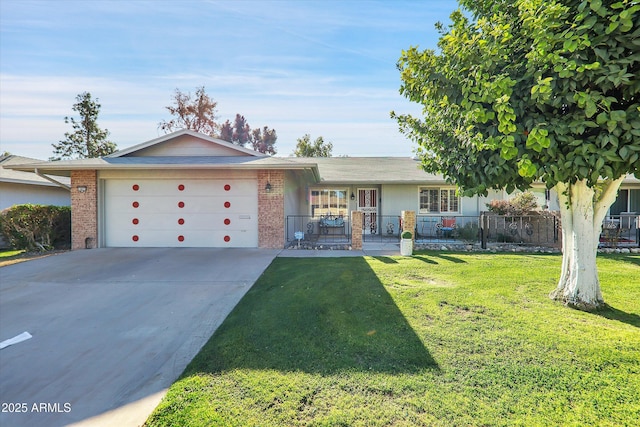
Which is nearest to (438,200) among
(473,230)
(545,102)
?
(473,230)

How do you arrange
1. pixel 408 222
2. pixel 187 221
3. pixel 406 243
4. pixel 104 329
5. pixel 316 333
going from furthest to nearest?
pixel 187 221 < pixel 408 222 < pixel 406 243 < pixel 104 329 < pixel 316 333

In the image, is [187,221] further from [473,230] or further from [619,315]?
[619,315]

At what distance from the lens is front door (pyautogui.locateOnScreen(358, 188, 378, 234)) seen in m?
15.0

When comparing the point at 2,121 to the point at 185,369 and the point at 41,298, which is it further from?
the point at 185,369

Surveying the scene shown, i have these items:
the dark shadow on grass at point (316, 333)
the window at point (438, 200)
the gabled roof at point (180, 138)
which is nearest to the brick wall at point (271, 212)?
the gabled roof at point (180, 138)

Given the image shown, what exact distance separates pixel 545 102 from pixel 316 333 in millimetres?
4223

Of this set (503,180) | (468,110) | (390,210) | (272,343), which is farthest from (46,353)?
(390,210)

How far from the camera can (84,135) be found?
28.9 meters

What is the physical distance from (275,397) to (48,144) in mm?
37332

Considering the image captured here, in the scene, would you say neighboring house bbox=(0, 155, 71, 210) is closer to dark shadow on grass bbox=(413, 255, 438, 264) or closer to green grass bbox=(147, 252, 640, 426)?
green grass bbox=(147, 252, 640, 426)

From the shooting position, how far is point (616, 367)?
3.13 meters

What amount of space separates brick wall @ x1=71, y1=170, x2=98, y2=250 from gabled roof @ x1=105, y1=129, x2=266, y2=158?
1156 millimetres

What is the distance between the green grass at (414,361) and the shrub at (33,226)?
10.1 m

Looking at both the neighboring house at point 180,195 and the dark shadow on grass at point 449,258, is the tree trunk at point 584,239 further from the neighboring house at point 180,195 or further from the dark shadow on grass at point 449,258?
the neighboring house at point 180,195
